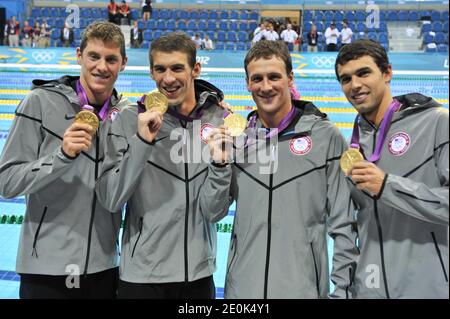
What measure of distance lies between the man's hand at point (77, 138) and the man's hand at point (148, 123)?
20 centimetres

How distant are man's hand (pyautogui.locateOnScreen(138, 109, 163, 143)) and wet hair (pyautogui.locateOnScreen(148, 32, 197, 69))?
30 cm

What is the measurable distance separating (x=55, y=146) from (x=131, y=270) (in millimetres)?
618

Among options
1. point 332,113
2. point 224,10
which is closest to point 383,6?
point 224,10

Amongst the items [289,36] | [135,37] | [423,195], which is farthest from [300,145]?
[135,37]

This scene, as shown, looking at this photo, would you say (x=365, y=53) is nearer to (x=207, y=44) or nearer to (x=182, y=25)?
(x=207, y=44)

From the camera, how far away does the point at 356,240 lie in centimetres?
183

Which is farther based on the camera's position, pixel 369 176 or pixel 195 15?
pixel 195 15

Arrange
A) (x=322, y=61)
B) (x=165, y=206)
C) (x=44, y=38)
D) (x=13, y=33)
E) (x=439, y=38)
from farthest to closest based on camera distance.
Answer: (x=44, y=38)
(x=13, y=33)
(x=439, y=38)
(x=322, y=61)
(x=165, y=206)

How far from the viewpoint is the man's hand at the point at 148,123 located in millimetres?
1773

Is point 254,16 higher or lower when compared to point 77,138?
higher

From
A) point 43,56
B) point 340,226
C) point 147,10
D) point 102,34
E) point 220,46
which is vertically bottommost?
point 340,226

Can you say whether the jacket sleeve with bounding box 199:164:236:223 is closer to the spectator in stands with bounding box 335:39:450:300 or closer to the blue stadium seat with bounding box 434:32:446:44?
the spectator in stands with bounding box 335:39:450:300

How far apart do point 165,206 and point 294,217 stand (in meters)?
0.52

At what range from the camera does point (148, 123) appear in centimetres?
179
